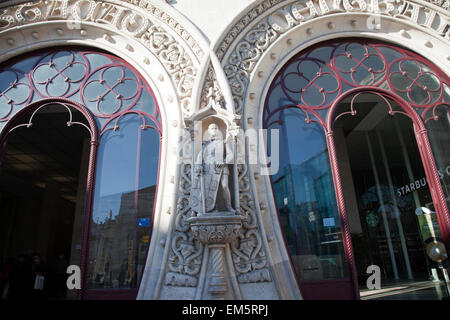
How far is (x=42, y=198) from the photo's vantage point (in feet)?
43.1

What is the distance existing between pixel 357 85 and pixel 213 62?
2836 mm

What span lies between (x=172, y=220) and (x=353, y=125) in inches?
221

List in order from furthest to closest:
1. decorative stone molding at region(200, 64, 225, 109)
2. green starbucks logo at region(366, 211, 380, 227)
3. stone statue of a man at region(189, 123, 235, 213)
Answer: green starbucks logo at region(366, 211, 380, 227)
decorative stone molding at region(200, 64, 225, 109)
stone statue of a man at region(189, 123, 235, 213)

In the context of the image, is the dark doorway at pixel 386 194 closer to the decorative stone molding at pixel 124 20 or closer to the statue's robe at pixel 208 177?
the statue's robe at pixel 208 177

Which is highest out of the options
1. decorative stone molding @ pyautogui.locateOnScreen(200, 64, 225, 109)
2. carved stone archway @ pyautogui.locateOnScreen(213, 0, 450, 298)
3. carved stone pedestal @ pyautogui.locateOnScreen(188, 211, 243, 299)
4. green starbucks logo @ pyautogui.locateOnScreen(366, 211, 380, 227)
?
carved stone archway @ pyautogui.locateOnScreen(213, 0, 450, 298)

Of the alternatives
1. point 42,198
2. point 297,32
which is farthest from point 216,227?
point 42,198

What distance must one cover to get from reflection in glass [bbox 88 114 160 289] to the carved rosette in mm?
1081

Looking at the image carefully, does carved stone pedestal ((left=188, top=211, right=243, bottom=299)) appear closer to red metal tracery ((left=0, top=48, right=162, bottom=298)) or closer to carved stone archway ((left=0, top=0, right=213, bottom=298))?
carved stone archway ((left=0, top=0, right=213, bottom=298))

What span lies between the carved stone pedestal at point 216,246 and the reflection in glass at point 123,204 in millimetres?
1083

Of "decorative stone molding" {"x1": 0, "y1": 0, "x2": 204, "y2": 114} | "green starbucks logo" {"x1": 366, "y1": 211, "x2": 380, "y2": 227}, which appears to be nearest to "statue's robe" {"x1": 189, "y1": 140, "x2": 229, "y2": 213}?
"decorative stone molding" {"x1": 0, "y1": 0, "x2": 204, "y2": 114}

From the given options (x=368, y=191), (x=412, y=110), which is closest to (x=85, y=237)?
(x=412, y=110)

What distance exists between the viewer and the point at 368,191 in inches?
365

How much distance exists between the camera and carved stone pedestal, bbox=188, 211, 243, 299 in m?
4.20

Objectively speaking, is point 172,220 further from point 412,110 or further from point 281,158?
point 412,110
